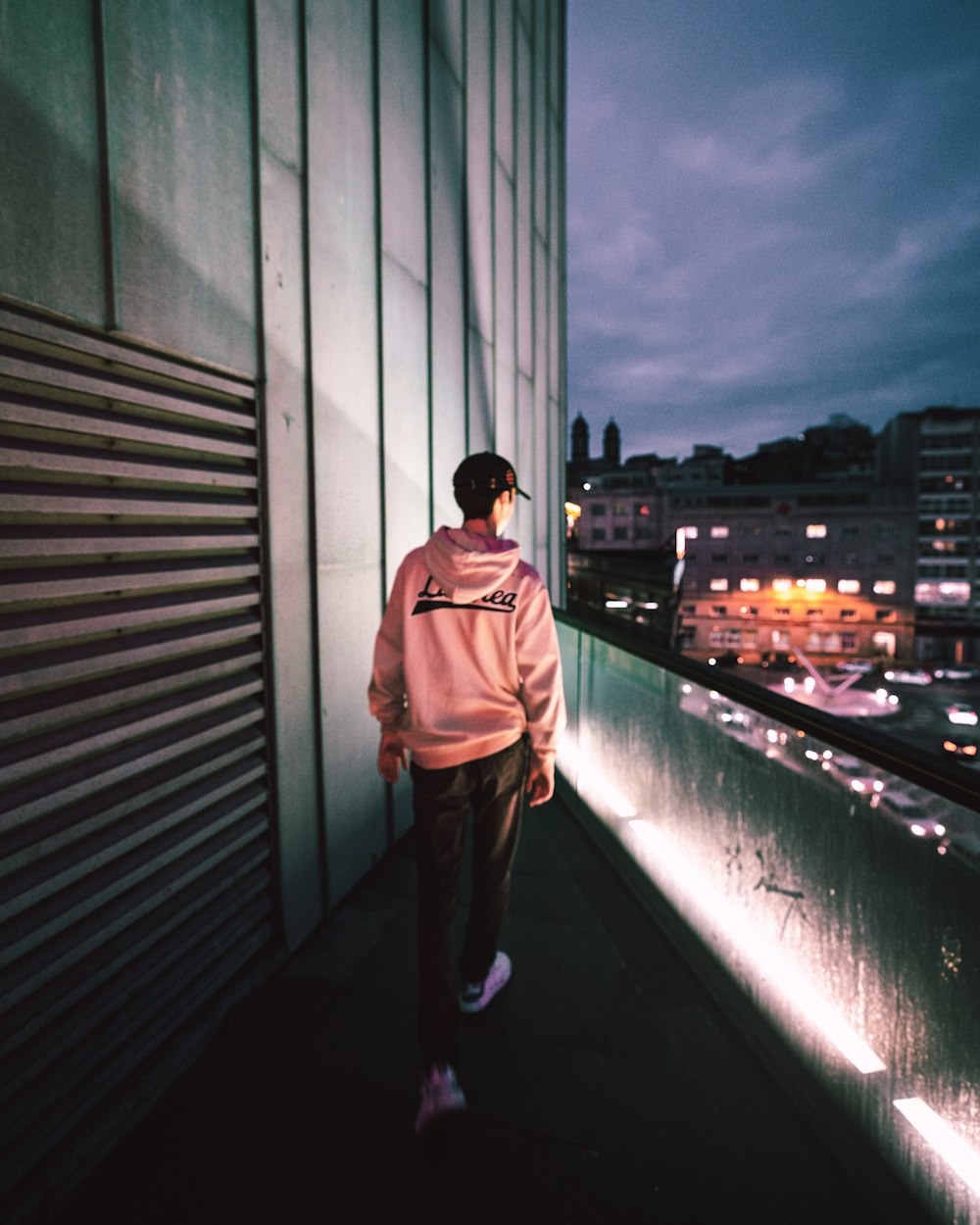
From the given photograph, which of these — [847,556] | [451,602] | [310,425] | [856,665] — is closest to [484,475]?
[451,602]

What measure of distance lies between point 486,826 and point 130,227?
2385 mm

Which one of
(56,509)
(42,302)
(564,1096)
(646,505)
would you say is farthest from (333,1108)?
(646,505)

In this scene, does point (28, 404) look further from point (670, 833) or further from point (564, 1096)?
point (670, 833)

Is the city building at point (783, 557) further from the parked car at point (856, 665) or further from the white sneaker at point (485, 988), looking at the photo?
the white sneaker at point (485, 988)

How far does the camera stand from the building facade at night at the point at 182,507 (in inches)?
71.1

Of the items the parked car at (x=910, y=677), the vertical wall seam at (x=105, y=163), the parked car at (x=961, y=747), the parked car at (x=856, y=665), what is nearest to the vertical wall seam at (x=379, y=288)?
the vertical wall seam at (x=105, y=163)

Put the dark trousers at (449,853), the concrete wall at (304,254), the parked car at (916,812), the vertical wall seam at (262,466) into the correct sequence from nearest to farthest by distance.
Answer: the parked car at (916,812) < the concrete wall at (304,254) < the dark trousers at (449,853) < the vertical wall seam at (262,466)

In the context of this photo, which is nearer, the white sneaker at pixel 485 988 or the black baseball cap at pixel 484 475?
the black baseball cap at pixel 484 475

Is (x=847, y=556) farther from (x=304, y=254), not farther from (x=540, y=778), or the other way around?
(x=540, y=778)

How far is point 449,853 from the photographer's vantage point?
2146mm

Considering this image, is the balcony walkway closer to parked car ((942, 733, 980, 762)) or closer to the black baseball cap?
the black baseball cap

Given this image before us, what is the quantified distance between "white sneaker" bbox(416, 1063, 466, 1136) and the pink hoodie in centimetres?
98

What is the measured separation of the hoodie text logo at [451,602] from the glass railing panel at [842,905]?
1.02 m

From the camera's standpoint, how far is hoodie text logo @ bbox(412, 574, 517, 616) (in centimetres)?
216
